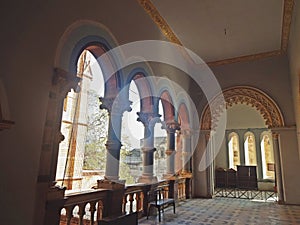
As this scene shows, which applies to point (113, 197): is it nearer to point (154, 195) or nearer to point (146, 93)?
point (154, 195)

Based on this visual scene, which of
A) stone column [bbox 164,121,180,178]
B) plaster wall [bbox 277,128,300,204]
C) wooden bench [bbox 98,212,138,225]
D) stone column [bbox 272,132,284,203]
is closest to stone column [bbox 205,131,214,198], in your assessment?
stone column [bbox 164,121,180,178]

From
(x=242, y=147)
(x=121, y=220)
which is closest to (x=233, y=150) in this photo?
(x=242, y=147)

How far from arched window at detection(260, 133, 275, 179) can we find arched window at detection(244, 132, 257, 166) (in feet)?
1.27

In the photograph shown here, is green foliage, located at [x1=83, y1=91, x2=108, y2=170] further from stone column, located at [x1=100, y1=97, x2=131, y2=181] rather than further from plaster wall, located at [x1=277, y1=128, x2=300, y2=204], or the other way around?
plaster wall, located at [x1=277, y1=128, x2=300, y2=204]

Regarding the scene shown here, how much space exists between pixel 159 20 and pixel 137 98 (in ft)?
6.55

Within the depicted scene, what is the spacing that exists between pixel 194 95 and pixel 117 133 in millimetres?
4588

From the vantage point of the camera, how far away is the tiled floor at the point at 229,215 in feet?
13.8

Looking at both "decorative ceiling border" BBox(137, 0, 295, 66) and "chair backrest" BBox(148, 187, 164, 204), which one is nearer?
"chair backrest" BBox(148, 187, 164, 204)

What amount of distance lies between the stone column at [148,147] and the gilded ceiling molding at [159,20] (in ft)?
7.24

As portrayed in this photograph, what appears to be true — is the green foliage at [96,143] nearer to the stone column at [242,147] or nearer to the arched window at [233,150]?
the arched window at [233,150]

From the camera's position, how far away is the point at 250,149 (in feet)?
37.9

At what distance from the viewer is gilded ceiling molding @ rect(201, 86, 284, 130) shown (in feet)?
21.7

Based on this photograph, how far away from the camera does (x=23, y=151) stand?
7.53 ft

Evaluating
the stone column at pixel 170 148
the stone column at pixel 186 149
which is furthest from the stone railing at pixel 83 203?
the stone column at pixel 186 149
